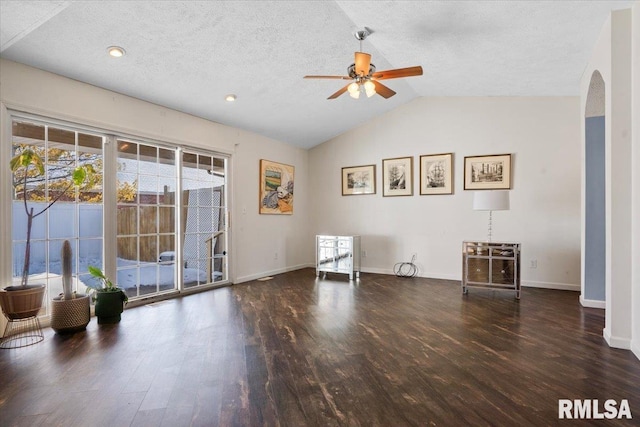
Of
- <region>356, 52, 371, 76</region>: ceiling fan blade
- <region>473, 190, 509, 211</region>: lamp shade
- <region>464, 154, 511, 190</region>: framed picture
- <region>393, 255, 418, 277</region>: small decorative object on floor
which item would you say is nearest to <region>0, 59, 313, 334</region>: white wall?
<region>393, 255, 418, 277</region>: small decorative object on floor

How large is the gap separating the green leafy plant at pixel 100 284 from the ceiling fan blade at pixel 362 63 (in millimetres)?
3394

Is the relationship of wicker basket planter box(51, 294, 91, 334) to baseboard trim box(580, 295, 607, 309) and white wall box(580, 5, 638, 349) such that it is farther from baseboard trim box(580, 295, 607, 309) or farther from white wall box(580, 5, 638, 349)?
baseboard trim box(580, 295, 607, 309)

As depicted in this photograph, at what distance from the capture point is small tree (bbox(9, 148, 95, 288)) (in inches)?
116

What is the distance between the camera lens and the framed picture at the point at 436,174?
19.3 ft

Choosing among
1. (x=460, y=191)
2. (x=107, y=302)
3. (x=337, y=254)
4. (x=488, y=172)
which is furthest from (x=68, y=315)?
(x=488, y=172)

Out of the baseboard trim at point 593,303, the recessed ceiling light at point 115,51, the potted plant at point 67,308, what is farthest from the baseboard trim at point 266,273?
the baseboard trim at point 593,303

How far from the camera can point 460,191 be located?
5824 millimetres

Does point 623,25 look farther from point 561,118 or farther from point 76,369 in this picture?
point 76,369

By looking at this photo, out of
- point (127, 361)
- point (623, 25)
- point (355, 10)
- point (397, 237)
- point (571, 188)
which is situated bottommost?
point (127, 361)

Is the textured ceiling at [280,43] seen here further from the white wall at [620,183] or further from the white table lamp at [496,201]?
the white table lamp at [496,201]

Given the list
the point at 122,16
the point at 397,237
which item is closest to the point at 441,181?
the point at 397,237

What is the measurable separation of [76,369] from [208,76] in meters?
3.25

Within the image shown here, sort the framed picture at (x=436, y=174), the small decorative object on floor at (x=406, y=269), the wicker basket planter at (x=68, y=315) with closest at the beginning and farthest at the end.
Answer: the wicker basket planter at (x=68, y=315), the framed picture at (x=436, y=174), the small decorative object on floor at (x=406, y=269)

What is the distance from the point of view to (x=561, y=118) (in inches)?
199
